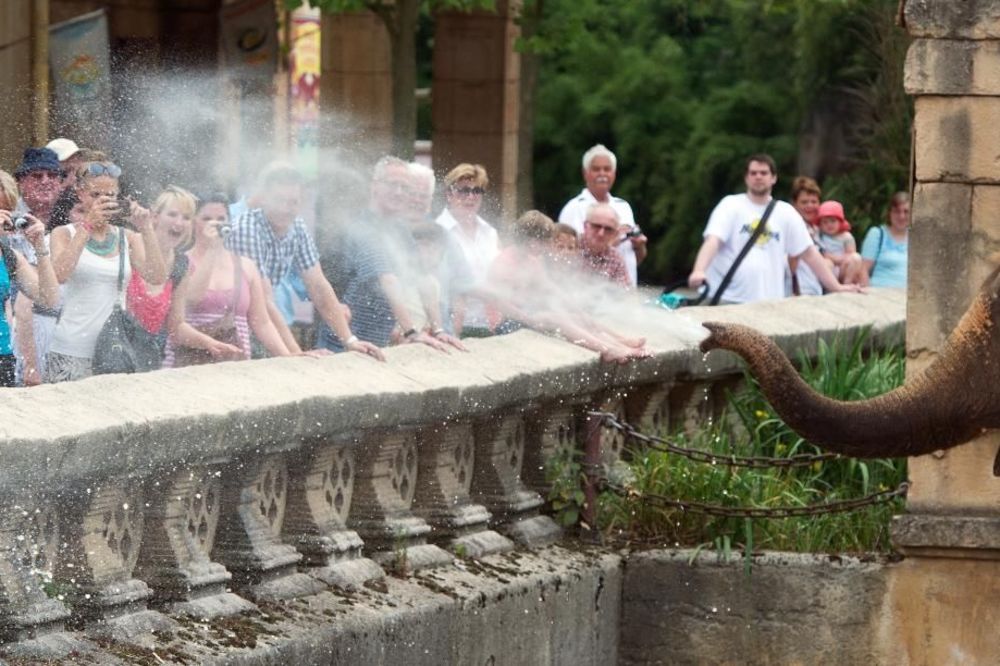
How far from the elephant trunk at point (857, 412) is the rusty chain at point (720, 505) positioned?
37.5 inches

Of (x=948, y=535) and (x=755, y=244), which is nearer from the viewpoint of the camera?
(x=948, y=535)

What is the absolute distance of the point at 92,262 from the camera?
9.24 metres

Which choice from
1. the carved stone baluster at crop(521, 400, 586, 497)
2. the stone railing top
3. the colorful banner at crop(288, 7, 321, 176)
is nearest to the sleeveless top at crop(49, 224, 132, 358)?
the stone railing top

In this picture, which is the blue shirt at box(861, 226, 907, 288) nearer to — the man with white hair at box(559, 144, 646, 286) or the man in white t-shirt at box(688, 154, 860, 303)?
the man in white t-shirt at box(688, 154, 860, 303)

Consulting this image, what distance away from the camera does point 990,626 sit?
973 cm

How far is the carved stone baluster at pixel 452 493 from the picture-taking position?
900 centimetres

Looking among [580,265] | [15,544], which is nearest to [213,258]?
[580,265]

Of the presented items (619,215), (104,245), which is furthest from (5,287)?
(619,215)

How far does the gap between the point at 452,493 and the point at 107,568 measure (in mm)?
2220

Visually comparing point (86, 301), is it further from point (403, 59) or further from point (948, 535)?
point (403, 59)

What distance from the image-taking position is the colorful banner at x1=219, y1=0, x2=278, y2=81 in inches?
826

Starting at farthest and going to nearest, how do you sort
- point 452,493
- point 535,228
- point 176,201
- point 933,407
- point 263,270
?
point 535,228, point 263,270, point 176,201, point 452,493, point 933,407

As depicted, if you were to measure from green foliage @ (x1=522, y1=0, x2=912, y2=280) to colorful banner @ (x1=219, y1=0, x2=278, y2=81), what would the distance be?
42.6 ft

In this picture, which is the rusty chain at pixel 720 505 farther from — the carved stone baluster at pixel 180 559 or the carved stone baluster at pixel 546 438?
the carved stone baluster at pixel 180 559
